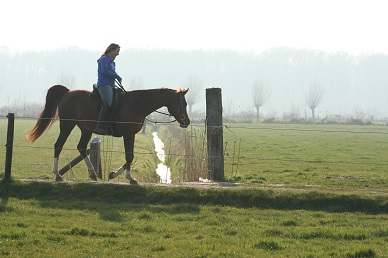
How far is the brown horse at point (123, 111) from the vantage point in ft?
42.8

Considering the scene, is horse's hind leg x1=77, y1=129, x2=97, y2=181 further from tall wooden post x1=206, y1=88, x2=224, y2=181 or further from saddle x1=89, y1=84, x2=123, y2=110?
tall wooden post x1=206, y1=88, x2=224, y2=181

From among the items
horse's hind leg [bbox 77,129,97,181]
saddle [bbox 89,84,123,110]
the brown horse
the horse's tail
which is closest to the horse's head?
the brown horse

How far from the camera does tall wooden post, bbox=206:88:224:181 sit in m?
14.5

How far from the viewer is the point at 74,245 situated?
7.91 m

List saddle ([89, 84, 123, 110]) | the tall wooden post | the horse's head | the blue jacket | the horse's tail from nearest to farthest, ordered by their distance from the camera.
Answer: the blue jacket
saddle ([89, 84, 123, 110])
the horse's head
the horse's tail
the tall wooden post

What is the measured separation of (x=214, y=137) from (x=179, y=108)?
70.7 inches

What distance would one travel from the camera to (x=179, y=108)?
43.4 ft

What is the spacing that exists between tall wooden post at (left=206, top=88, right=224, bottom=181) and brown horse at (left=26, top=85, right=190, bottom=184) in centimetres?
146

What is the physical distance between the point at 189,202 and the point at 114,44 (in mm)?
4144

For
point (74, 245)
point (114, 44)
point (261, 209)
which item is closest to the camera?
point (74, 245)

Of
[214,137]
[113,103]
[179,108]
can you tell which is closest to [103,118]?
[113,103]

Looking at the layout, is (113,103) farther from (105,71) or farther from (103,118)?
(105,71)

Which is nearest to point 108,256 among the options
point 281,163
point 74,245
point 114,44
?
point 74,245

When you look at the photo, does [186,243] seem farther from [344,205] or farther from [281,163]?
[281,163]
